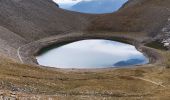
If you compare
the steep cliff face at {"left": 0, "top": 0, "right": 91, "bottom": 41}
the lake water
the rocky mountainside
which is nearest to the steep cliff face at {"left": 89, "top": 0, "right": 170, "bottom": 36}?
the rocky mountainside

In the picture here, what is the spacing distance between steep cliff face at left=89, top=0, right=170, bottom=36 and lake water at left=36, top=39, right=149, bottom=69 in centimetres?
1314

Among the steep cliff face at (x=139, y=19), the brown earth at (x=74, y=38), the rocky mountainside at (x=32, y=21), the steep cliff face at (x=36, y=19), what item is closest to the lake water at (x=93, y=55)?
the brown earth at (x=74, y=38)

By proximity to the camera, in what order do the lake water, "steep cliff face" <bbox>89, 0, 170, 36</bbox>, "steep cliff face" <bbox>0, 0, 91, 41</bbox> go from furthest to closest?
1. "steep cliff face" <bbox>89, 0, 170, 36</bbox>
2. "steep cliff face" <bbox>0, 0, 91, 41</bbox>
3. the lake water

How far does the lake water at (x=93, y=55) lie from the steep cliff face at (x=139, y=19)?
43.1ft

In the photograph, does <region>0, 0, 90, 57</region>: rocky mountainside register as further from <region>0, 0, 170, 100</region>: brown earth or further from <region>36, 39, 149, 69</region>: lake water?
<region>36, 39, 149, 69</region>: lake water

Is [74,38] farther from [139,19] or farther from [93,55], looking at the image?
[139,19]

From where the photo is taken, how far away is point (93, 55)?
133125 mm

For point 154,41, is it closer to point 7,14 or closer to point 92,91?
point 7,14

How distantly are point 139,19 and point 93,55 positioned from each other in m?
35.3

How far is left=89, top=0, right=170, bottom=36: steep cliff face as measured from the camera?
493 ft

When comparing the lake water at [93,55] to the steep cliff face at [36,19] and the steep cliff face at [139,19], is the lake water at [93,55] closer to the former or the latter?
the steep cliff face at [36,19]

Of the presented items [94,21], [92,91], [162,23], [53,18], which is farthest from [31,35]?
[92,91]

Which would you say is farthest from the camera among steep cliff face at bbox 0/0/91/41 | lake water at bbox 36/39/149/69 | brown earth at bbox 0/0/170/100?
steep cliff face at bbox 0/0/91/41

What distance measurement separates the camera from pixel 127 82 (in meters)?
80.1
